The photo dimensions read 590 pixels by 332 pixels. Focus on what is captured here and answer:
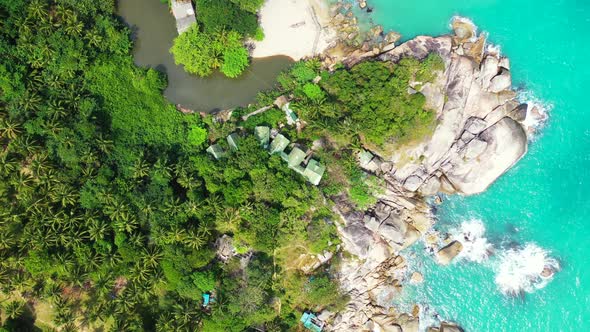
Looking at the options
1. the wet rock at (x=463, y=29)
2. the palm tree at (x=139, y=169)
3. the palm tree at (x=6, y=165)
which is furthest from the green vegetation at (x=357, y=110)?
the palm tree at (x=6, y=165)

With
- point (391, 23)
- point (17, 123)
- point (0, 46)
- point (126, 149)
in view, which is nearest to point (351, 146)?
point (391, 23)

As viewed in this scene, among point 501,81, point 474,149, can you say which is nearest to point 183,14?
point 474,149

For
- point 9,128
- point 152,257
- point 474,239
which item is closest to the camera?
point 152,257

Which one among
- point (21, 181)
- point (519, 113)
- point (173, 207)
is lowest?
point (21, 181)

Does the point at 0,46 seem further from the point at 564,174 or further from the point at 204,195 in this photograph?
the point at 564,174

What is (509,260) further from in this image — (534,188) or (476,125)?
(476,125)

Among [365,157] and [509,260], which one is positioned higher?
[509,260]
